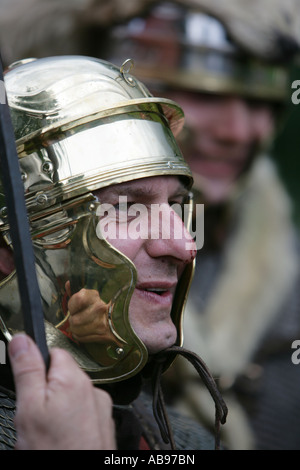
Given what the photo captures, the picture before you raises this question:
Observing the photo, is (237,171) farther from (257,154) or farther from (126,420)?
(126,420)

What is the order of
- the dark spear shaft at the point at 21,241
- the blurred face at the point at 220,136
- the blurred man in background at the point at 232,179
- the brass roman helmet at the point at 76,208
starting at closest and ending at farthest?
the dark spear shaft at the point at 21,241, the brass roman helmet at the point at 76,208, the blurred man in background at the point at 232,179, the blurred face at the point at 220,136

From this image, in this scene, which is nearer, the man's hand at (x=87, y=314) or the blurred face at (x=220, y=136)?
the man's hand at (x=87, y=314)

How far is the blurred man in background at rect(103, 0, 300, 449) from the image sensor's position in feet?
15.3

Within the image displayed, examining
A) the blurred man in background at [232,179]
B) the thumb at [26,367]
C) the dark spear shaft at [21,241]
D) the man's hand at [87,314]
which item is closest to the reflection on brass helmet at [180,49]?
the blurred man in background at [232,179]

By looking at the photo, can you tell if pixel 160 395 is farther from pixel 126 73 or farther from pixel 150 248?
pixel 126 73

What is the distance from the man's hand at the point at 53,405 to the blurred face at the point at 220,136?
3118 millimetres

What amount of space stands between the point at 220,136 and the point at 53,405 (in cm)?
348

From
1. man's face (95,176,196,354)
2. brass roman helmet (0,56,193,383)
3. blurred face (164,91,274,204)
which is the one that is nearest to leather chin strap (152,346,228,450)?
man's face (95,176,196,354)

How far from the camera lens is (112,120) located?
223cm

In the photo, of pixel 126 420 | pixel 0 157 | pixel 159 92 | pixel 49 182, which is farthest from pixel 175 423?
pixel 159 92

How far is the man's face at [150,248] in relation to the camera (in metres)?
2.22

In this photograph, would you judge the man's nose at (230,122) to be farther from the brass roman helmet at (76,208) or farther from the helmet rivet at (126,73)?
the brass roman helmet at (76,208)

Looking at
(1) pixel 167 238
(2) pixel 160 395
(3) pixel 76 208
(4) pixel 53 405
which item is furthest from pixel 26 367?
(2) pixel 160 395

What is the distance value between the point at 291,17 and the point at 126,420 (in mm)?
3286
